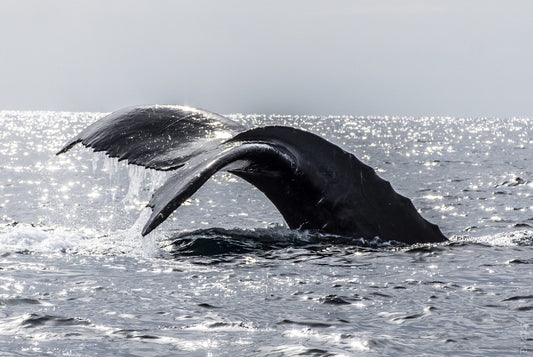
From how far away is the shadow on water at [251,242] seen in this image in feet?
27.2

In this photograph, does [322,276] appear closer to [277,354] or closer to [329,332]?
[329,332]

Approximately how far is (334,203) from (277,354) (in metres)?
2.86

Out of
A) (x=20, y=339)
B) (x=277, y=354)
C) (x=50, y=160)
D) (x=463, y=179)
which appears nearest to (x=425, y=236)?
(x=277, y=354)

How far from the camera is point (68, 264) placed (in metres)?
8.37

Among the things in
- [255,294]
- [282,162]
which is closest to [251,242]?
[282,162]

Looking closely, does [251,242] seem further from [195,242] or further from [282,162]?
[282,162]

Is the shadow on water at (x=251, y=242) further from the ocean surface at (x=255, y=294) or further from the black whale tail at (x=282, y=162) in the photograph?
the black whale tail at (x=282, y=162)

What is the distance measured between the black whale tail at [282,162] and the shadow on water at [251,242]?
17cm

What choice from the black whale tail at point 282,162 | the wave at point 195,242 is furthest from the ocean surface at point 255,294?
the black whale tail at point 282,162

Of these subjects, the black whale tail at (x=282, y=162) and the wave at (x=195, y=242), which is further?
the wave at (x=195, y=242)

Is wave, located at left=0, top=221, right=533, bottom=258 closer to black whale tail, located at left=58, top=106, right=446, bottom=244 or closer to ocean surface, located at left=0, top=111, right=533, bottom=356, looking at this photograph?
ocean surface, located at left=0, top=111, right=533, bottom=356

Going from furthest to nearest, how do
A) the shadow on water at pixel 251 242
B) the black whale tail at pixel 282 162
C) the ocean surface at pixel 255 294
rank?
1. the shadow on water at pixel 251 242
2. the black whale tail at pixel 282 162
3. the ocean surface at pixel 255 294

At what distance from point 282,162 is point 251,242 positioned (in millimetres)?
2388

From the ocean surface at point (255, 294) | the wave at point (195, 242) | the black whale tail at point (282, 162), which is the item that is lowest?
the ocean surface at point (255, 294)
